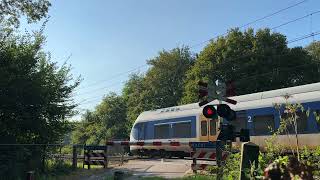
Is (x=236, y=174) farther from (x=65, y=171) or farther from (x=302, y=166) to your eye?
(x=65, y=171)

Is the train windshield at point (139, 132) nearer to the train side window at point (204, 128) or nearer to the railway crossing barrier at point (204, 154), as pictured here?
the train side window at point (204, 128)

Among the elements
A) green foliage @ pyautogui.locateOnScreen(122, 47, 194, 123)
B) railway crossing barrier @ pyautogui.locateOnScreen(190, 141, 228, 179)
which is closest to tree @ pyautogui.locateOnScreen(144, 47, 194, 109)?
green foliage @ pyautogui.locateOnScreen(122, 47, 194, 123)

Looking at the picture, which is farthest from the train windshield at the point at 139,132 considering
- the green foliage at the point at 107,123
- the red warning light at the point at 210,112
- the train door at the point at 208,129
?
the green foliage at the point at 107,123

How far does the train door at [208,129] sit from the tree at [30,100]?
8.02 m

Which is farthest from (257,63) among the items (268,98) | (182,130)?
(268,98)

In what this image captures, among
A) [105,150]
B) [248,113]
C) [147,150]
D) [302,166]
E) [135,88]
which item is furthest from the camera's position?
[135,88]

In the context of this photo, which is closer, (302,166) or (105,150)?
(302,166)

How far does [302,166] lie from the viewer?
3541mm

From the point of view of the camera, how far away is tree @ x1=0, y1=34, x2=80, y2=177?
61.6ft

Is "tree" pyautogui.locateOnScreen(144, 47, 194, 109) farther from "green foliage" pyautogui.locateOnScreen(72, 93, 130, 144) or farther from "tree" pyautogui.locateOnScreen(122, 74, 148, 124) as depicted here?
"green foliage" pyautogui.locateOnScreen(72, 93, 130, 144)

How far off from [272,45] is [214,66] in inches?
240

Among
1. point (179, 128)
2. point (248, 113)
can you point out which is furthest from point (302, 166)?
point (179, 128)

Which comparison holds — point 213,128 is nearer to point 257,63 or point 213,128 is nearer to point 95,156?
point 95,156

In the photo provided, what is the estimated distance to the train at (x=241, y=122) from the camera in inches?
789
